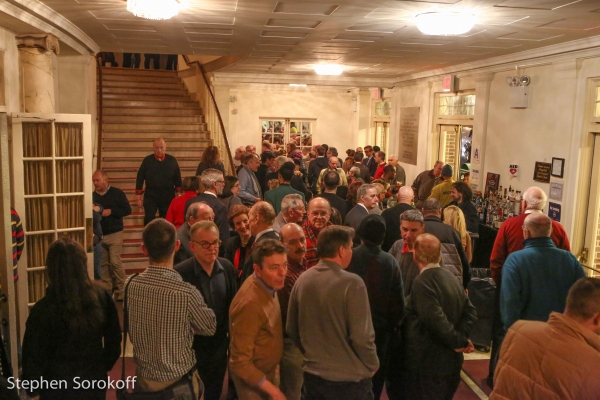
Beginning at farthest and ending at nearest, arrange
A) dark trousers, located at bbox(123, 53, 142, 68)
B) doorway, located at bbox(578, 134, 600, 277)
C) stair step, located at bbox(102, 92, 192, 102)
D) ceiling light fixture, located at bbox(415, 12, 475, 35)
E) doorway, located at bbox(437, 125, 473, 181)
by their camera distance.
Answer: dark trousers, located at bbox(123, 53, 142, 68), stair step, located at bbox(102, 92, 192, 102), doorway, located at bbox(437, 125, 473, 181), doorway, located at bbox(578, 134, 600, 277), ceiling light fixture, located at bbox(415, 12, 475, 35)

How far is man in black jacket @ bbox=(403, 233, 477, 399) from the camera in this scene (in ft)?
10.0

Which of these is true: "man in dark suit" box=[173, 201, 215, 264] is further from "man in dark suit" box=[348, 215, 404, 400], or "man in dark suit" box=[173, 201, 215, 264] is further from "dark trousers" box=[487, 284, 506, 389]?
"dark trousers" box=[487, 284, 506, 389]

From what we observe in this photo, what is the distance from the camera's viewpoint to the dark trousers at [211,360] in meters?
3.19

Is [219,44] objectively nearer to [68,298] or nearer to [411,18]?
[411,18]

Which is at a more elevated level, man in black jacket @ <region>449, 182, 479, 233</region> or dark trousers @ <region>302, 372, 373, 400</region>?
man in black jacket @ <region>449, 182, 479, 233</region>

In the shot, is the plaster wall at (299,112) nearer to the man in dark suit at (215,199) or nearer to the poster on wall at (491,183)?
the poster on wall at (491,183)

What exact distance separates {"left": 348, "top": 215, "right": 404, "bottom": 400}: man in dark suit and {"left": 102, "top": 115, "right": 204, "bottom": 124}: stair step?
854cm

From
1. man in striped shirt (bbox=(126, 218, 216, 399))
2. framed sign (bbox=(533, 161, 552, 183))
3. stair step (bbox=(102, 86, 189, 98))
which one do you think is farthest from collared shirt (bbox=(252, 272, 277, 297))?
stair step (bbox=(102, 86, 189, 98))

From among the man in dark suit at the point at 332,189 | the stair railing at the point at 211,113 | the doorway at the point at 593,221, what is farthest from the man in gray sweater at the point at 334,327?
the stair railing at the point at 211,113

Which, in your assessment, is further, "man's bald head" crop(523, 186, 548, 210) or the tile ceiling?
the tile ceiling

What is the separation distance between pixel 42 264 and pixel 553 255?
13.9 feet

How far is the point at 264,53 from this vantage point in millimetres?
→ 8234

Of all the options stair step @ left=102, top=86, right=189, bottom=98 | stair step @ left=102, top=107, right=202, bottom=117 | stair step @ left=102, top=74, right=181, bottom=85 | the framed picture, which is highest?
stair step @ left=102, top=74, right=181, bottom=85

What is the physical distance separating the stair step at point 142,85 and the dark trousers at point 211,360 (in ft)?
32.5
